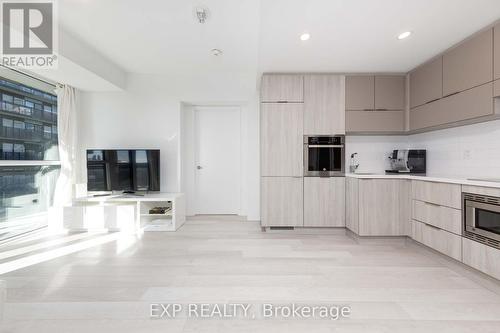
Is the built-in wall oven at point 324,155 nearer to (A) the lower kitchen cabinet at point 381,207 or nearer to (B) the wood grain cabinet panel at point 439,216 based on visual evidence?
(A) the lower kitchen cabinet at point 381,207

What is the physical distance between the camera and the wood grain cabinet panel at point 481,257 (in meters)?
1.96

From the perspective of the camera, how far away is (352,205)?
131 inches

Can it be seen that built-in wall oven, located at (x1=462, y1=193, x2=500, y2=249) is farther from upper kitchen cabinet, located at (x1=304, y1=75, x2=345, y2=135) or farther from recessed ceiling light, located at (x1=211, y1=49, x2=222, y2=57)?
recessed ceiling light, located at (x1=211, y1=49, x2=222, y2=57)

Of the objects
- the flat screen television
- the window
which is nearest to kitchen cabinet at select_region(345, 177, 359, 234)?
the flat screen television

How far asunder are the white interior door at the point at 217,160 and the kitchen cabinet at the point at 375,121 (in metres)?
1.96

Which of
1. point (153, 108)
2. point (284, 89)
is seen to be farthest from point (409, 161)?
point (153, 108)

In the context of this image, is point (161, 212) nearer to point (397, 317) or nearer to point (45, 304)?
point (45, 304)

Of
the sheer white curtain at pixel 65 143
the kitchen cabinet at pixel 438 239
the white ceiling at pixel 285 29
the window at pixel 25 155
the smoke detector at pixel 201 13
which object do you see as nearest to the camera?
the white ceiling at pixel 285 29

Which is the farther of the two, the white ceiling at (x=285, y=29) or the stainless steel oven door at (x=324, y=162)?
the stainless steel oven door at (x=324, y=162)

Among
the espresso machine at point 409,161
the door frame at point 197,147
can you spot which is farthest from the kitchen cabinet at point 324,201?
the door frame at point 197,147

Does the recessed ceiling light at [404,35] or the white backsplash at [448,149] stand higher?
the recessed ceiling light at [404,35]

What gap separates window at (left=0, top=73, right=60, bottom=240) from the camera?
11.0ft

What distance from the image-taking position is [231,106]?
4602 mm

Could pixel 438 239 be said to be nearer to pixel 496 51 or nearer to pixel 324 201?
pixel 324 201
